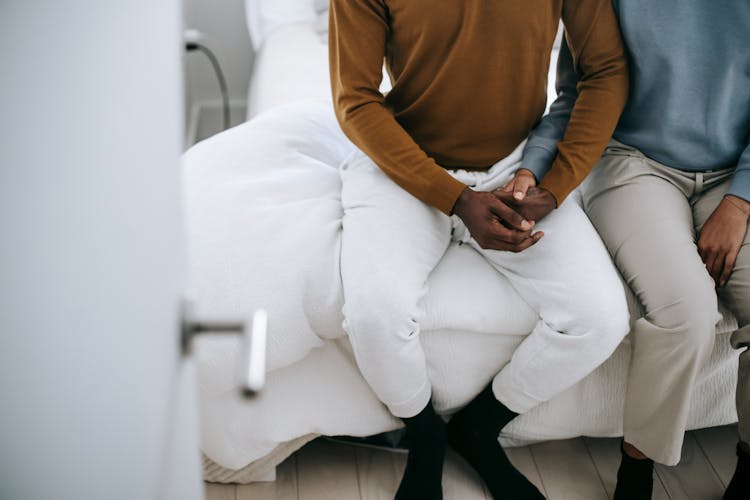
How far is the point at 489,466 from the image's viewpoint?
4.25 ft

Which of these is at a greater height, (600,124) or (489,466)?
(600,124)

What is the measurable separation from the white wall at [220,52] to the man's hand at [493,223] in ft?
4.68

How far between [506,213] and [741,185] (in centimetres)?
40

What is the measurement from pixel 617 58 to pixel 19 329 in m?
1.14

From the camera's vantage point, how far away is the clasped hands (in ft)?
3.82

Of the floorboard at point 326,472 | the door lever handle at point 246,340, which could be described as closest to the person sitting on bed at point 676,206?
the floorboard at point 326,472

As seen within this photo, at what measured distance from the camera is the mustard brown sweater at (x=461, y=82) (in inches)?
47.4

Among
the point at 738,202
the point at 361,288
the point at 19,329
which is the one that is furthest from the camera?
the point at 738,202

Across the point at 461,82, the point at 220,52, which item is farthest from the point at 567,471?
the point at 220,52

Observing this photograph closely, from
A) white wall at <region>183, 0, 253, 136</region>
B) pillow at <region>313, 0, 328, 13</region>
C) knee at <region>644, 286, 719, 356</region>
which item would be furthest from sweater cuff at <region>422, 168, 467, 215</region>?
white wall at <region>183, 0, 253, 136</region>

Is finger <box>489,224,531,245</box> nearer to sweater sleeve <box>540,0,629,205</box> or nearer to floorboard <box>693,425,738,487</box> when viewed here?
sweater sleeve <box>540,0,629,205</box>

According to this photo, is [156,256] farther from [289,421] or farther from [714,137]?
[714,137]

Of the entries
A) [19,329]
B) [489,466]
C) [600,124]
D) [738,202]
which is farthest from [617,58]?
[19,329]

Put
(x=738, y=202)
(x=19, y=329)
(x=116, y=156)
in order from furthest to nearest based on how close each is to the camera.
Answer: (x=738, y=202) < (x=116, y=156) < (x=19, y=329)
